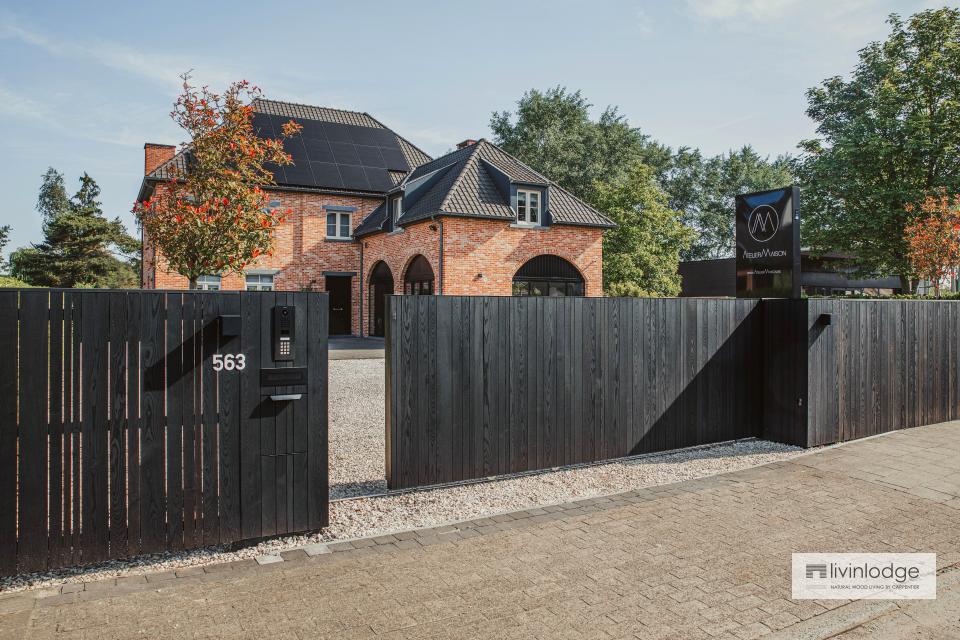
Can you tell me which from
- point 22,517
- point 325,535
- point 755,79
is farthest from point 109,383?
point 755,79

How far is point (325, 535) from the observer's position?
4.45 m

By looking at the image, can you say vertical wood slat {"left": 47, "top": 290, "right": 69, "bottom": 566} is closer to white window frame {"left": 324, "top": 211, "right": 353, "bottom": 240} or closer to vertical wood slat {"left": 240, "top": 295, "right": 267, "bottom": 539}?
vertical wood slat {"left": 240, "top": 295, "right": 267, "bottom": 539}

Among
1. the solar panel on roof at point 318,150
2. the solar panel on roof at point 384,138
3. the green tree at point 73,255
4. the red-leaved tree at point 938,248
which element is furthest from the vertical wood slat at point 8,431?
the green tree at point 73,255

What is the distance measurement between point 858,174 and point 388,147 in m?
22.4

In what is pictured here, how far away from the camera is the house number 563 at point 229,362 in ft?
13.6

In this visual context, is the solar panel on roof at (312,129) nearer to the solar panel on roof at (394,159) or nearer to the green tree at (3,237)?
the solar panel on roof at (394,159)

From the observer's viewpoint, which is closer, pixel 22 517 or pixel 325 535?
pixel 22 517

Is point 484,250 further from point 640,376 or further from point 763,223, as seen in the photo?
point 640,376

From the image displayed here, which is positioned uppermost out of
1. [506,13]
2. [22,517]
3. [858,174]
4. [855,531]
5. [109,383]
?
[858,174]

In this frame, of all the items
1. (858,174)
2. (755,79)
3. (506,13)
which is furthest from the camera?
(858,174)

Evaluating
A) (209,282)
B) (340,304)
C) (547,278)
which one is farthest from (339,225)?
(547,278)

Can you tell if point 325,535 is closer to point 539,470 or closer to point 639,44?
point 539,470

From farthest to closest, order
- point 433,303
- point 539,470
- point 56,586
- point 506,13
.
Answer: point 506,13
point 539,470
point 433,303
point 56,586

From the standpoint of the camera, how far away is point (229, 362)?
4.17 meters
